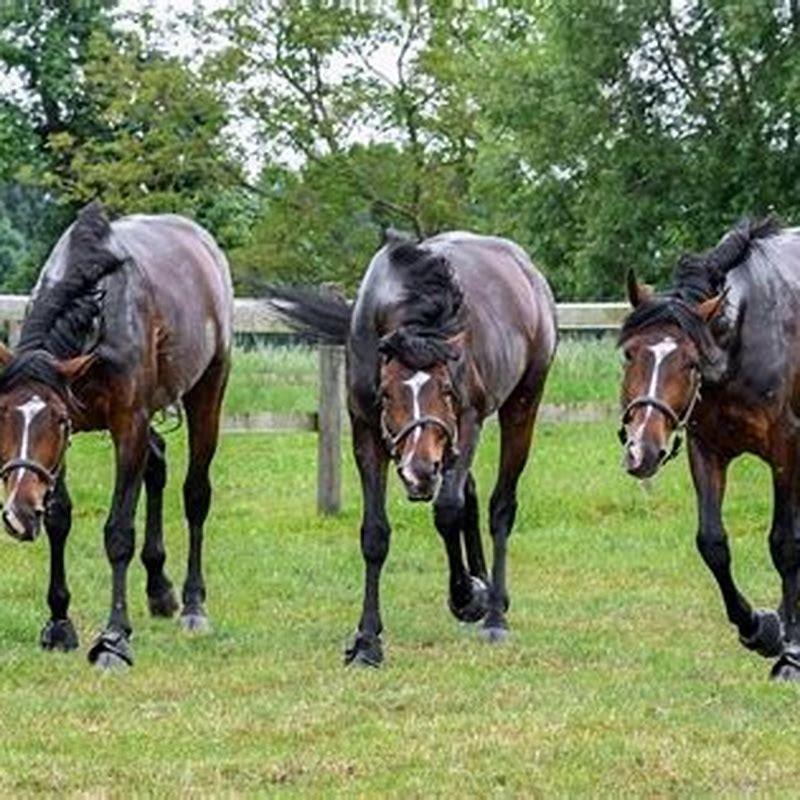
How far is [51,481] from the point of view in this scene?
8.18m

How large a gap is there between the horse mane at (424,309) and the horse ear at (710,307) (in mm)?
1038

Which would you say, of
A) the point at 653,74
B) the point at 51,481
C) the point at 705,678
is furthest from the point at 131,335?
the point at 653,74

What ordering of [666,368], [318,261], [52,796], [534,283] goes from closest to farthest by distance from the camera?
1. [52,796]
2. [666,368]
3. [534,283]
4. [318,261]

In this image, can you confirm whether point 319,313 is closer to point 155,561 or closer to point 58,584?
point 155,561

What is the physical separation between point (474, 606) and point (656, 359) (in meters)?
2.03

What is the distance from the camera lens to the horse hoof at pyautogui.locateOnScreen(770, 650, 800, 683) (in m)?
8.17

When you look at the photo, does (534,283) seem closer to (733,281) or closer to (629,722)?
(733,281)

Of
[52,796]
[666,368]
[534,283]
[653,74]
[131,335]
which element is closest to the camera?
[52,796]

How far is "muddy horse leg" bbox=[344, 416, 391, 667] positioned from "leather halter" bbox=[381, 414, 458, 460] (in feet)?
1.02

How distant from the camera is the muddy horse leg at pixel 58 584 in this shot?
30.0 ft

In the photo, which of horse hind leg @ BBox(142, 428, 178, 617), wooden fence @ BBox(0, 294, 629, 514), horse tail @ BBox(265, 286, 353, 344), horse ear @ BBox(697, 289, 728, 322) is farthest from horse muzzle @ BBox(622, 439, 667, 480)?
wooden fence @ BBox(0, 294, 629, 514)

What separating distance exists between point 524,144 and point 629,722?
3305 centimetres

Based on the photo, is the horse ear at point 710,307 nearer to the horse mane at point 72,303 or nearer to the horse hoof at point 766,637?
the horse hoof at point 766,637

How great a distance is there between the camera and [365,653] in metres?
8.58
